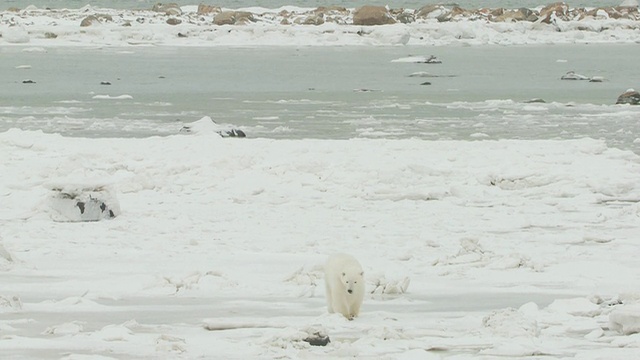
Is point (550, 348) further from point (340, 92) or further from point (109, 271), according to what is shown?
point (340, 92)

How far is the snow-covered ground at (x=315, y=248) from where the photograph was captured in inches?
268

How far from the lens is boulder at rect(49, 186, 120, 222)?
11797mm

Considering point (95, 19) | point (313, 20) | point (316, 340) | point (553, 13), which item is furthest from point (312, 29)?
point (316, 340)

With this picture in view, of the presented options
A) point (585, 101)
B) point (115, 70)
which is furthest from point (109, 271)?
point (115, 70)

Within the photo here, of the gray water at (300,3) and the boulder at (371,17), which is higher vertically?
the boulder at (371,17)

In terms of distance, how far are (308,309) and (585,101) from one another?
18.9 metres

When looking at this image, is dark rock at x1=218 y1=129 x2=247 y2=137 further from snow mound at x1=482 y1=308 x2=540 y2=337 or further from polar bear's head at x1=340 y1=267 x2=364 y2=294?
snow mound at x1=482 y1=308 x2=540 y2=337

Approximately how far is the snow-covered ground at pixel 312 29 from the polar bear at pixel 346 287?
42642mm

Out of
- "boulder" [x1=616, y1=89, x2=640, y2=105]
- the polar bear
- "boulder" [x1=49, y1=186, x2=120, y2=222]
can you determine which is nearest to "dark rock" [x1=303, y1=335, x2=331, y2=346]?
the polar bear

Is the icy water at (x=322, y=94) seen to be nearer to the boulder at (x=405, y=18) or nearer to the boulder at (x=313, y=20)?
the boulder at (x=313, y=20)

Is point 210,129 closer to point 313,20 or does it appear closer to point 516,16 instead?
point 313,20

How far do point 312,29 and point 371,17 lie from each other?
3.44m

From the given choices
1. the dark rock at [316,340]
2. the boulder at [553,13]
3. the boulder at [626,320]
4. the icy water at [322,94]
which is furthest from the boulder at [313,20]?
the dark rock at [316,340]

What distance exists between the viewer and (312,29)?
54125 mm
